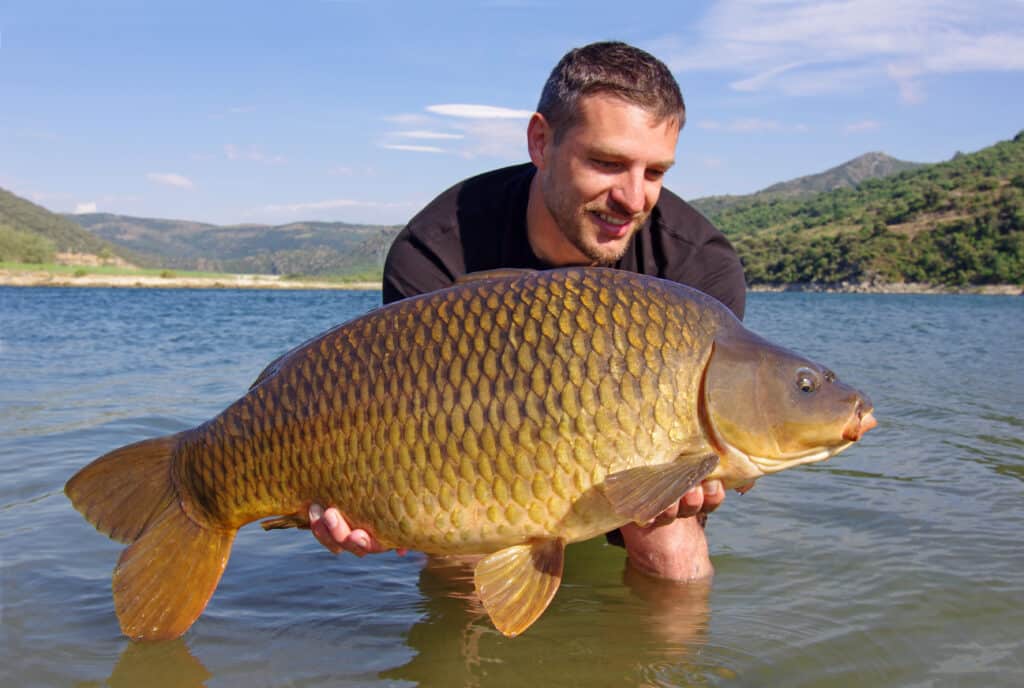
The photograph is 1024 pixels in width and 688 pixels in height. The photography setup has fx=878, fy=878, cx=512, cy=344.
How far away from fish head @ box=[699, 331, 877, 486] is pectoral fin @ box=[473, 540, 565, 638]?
1.67 ft

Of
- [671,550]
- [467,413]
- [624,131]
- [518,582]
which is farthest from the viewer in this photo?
[671,550]

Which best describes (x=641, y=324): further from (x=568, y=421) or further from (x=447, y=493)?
(x=447, y=493)

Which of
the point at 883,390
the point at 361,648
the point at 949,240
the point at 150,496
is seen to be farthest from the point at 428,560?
the point at 949,240

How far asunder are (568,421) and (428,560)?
1766 millimetres

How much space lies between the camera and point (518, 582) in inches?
89.7

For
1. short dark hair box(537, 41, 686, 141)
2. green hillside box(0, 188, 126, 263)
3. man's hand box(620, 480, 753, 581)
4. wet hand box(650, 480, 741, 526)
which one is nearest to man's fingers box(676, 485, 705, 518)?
wet hand box(650, 480, 741, 526)

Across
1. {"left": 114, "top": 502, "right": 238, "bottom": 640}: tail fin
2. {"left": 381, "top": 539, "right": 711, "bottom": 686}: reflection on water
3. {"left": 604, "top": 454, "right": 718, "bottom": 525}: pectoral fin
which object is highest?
{"left": 604, "top": 454, "right": 718, "bottom": 525}: pectoral fin

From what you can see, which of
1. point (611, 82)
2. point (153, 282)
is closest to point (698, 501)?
point (611, 82)

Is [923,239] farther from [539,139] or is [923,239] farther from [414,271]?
[414,271]

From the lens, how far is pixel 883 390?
865cm

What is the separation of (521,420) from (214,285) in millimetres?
79809

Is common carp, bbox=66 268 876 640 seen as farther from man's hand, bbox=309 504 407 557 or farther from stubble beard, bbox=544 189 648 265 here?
stubble beard, bbox=544 189 648 265

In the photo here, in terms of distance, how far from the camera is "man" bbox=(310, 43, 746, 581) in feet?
9.79

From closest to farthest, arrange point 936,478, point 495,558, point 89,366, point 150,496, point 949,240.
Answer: point 495,558 → point 150,496 → point 936,478 → point 89,366 → point 949,240
